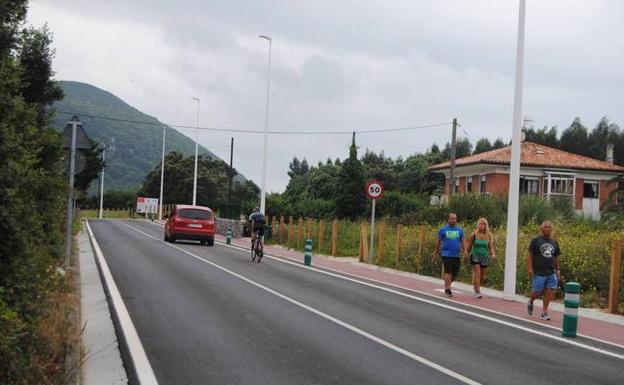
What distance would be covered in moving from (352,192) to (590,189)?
19.5 metres

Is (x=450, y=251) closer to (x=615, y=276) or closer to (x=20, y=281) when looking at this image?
(x=615, y=276)

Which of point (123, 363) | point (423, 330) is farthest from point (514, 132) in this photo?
point (123, 363)

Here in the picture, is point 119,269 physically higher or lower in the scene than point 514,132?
lower

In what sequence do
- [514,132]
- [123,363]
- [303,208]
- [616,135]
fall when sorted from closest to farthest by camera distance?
[123,363], [514,132], [303,208], [616,135]

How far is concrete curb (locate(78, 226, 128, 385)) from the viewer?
6.98 metres

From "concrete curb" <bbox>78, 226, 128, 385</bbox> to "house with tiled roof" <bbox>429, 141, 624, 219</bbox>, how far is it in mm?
42499

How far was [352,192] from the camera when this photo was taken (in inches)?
2496

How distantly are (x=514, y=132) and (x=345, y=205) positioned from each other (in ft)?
153

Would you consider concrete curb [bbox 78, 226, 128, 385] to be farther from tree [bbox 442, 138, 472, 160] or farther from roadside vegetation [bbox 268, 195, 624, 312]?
tree [bbox 442, 138, 472, 160]

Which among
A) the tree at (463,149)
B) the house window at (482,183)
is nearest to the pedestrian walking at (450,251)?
the house window at (482,183)

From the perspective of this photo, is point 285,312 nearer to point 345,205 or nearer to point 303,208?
point 303,208

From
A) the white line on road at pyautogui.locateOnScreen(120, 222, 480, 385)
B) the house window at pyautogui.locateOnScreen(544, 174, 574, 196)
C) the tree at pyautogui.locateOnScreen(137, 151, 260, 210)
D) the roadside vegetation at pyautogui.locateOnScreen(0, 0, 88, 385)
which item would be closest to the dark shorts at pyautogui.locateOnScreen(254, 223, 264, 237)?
the white line on road at pyautogui.locateOnScreen(120, 222, 480, 385)

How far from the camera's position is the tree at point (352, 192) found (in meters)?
62.7

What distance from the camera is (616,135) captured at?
88375mm
